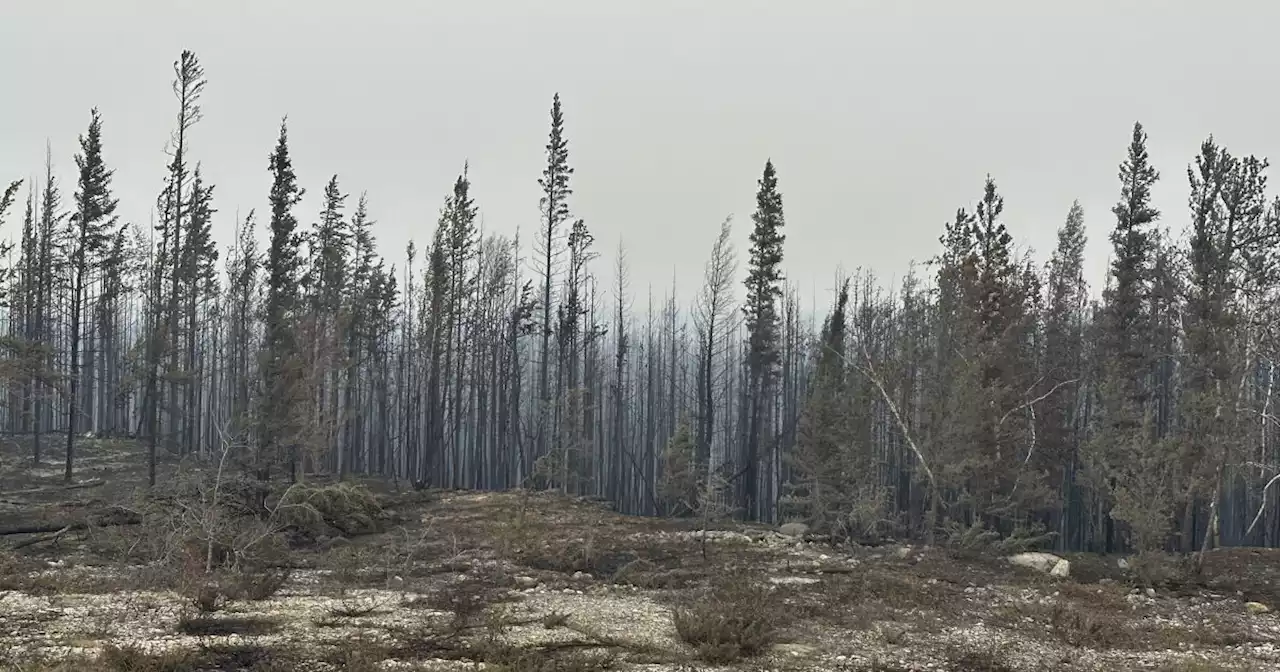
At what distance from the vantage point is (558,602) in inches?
603

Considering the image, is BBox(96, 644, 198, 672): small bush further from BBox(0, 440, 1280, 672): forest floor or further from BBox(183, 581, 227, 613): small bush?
BBox(183, 581, 227, 613): small bush

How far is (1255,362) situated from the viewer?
20.9m

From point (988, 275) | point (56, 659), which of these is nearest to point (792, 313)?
point (988, 275)

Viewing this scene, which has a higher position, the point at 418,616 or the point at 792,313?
the point at 792,313

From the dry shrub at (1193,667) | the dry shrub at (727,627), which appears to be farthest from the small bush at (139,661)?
the dry shrub at (1193,667)

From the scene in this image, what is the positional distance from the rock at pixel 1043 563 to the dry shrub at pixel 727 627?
9.71m

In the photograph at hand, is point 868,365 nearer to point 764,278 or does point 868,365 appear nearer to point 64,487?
point 764,278

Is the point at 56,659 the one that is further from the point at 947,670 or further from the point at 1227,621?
the point at 1227,621

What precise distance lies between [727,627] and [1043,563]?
12.7 meters

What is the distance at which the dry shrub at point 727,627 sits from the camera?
11.5 meters

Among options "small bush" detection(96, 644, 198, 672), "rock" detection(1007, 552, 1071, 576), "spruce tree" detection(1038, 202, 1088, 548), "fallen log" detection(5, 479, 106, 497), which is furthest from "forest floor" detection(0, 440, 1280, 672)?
"spruce tree" detection(1038, 202, 1088, 548)

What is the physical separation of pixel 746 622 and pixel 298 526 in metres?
15.6

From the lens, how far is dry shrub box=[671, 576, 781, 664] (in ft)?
37.6

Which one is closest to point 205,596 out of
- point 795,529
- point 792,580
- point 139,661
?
point 139,661
